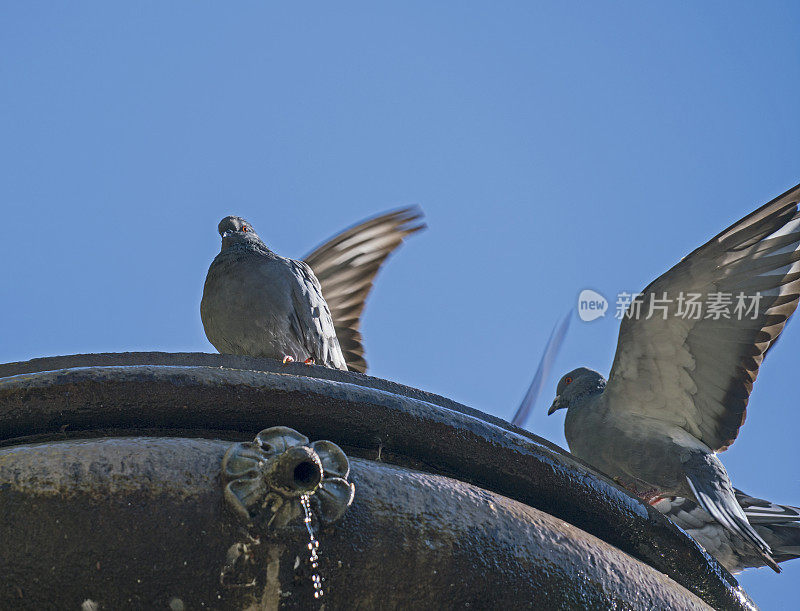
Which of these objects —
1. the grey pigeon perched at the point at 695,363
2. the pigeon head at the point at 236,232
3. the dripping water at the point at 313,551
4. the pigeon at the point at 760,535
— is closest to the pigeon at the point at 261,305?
the pigeon head at the point at 236,232

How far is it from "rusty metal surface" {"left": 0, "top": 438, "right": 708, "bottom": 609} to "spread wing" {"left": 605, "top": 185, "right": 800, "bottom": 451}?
165 inches

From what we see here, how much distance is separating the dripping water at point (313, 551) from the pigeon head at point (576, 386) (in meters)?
5.22

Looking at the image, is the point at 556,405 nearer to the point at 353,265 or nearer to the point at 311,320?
the point at 353,265

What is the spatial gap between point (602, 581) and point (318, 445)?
96 cm

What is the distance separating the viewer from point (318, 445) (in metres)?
2.80

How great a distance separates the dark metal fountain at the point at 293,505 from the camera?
8.34ft

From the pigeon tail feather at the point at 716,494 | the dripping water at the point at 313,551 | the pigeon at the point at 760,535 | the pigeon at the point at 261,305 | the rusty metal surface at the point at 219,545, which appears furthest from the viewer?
the pigeon at the point at 760,535

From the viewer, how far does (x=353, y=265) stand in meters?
8.01

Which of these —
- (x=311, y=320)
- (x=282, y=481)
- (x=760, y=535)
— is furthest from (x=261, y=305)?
(x=760, y=535)

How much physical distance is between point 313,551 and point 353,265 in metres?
5.47

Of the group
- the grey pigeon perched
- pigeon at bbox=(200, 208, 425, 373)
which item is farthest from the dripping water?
the grey pigeon perched

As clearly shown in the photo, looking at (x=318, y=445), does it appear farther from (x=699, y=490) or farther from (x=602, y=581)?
(x=699, y=490)

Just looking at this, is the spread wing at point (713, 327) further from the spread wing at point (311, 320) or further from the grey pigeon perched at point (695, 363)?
the spread wing at point (311, 320)

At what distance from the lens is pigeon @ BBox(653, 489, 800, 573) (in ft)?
20.1
